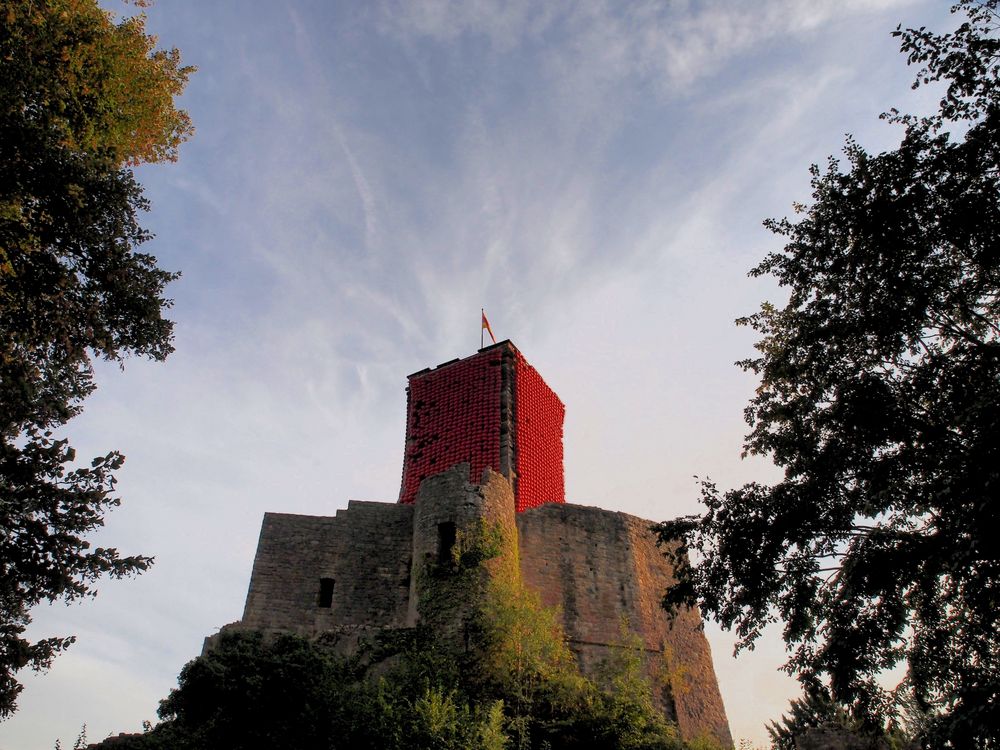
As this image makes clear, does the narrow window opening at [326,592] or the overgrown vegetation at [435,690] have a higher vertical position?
the narrow window opening at [326,592]

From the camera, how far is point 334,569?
56.6 feet

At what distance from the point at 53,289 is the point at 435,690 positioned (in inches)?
350

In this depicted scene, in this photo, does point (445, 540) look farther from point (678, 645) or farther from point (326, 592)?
point (678, 645)

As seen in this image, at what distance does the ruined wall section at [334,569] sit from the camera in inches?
644

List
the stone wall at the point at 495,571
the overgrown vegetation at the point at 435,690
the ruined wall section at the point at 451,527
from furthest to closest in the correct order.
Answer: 1. the stone wall at the point at 495,571
2. the ruined wall section at the point at 451,527
3. the overgrown vegetation at the point at 435,690

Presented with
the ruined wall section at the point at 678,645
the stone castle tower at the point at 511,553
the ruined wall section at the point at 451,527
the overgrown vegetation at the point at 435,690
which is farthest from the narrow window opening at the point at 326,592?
the ruined wall section at the point at 678,645

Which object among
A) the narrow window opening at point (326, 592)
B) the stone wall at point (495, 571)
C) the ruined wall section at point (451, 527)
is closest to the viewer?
the ruined wall section at point (451, 527)

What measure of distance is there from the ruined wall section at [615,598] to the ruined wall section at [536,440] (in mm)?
1454

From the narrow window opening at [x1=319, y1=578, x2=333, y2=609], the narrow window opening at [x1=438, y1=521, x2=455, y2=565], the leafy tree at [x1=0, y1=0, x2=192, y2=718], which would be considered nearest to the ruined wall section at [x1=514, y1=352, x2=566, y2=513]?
the narrow window opening at [x1=438, y1=521, x2=455, y2=565]

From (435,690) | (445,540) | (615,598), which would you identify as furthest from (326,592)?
(615,598)

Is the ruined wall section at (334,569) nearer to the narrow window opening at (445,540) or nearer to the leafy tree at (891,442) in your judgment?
the narrow window opening at (445,540)

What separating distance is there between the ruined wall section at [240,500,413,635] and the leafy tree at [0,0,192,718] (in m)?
7.64

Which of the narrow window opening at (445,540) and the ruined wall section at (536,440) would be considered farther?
the ruined wall section at (536,440)

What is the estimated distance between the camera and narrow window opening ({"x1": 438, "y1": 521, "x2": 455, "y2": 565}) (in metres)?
15.6
